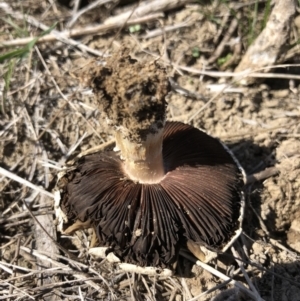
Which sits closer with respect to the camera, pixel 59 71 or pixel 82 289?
pixel 82 289

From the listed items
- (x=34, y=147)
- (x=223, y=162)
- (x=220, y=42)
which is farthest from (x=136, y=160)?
(x=220, y=42)

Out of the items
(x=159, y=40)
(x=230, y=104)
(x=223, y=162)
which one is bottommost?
(x=223, y=162)

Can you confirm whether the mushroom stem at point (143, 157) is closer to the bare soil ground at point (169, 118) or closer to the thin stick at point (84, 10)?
the bare soil ground at point (169, 118)

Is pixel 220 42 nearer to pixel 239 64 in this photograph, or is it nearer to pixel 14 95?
pixel 239 64

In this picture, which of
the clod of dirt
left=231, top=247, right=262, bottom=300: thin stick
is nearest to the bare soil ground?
left=231, top=247, right=262, bottom=300: thin stick

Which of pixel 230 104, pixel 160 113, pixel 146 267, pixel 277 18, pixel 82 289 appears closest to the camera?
pixel 160 113

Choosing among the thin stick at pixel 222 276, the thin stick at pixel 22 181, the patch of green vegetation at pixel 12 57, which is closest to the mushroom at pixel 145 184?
the thin stick at pixel 222 276

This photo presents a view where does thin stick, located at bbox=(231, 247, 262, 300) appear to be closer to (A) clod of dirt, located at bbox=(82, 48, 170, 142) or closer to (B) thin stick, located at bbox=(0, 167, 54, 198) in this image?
(A) clod of dirt, located at bbox=(82, 48, 170, 142)

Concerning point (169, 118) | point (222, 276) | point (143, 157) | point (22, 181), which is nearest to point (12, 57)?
point (22, 181)
